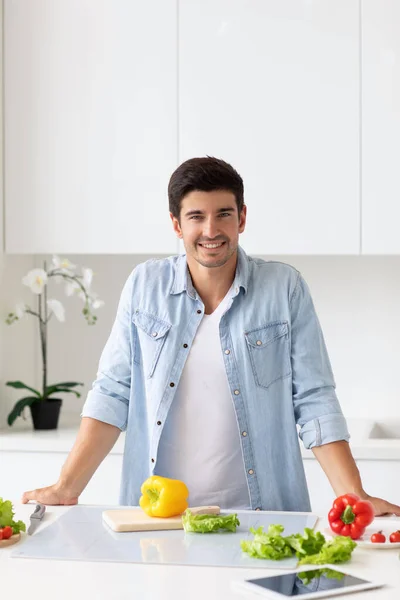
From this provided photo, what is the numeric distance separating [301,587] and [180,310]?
978 mm

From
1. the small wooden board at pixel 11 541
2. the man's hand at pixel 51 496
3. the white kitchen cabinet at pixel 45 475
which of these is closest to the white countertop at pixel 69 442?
the white kitchen cabinet at pixel 45 475

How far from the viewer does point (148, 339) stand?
8.14 ft

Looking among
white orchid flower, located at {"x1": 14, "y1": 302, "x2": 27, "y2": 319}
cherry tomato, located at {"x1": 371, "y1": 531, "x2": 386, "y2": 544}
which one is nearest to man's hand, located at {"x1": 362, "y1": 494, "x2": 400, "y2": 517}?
cherry tomato, located at {"x1": 371, "y1": 531, "x2": 386, "y2": 544}

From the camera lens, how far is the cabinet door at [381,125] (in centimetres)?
342

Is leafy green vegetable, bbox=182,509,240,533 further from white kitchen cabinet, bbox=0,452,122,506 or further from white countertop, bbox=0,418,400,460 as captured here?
white kitchen cabinet, bbox=0,452,122,506

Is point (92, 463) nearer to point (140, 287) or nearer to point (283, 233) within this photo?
point (140, 287)

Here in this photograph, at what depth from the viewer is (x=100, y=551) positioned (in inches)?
73.4

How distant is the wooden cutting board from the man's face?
598mm

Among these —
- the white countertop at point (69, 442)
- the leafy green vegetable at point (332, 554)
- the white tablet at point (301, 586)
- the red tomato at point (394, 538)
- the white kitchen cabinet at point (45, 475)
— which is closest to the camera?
the white tablet at point (301, 586)

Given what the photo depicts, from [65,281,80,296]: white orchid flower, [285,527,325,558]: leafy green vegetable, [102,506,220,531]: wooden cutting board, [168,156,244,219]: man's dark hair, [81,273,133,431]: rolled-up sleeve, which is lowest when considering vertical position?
[102,506,220,531]: wooden cutting board

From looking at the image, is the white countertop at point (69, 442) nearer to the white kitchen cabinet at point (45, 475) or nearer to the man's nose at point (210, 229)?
the white kitchen cabinet at point (45, 475)

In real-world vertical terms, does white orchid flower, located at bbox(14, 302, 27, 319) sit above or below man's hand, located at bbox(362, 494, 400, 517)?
above

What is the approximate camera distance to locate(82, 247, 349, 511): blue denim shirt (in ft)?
7.90

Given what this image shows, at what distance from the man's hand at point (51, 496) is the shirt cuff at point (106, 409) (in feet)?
0.74
